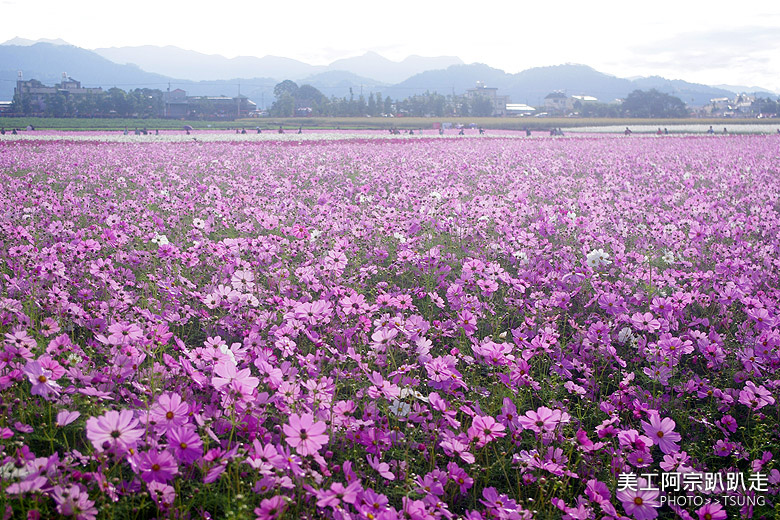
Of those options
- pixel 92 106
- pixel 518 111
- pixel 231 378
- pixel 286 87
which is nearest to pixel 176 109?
pixel 92 106

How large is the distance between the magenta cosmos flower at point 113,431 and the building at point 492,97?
9051 centimetres

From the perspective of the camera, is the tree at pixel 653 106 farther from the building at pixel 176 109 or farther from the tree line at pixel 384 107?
the building at pixel 176 109

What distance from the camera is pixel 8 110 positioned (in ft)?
197

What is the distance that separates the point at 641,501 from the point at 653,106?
8880 centimetres

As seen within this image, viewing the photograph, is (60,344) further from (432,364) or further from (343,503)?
(432,364)

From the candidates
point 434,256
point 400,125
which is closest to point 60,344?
point 434,256

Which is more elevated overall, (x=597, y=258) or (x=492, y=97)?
(x=492, y=97)

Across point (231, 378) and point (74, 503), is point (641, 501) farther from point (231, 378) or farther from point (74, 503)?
point (74, 503)

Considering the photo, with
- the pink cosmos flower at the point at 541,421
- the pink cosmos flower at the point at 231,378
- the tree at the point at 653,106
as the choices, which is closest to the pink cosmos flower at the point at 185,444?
the pink cosmos flower at the point at 231,378

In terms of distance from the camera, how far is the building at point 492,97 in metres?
92.8

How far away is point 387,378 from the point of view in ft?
8.09

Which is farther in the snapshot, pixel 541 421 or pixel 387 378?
pixel 387 378

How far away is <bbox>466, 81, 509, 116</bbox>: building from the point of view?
305ft

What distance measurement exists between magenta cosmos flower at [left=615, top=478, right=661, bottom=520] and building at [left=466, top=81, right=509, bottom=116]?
90.1 meters
